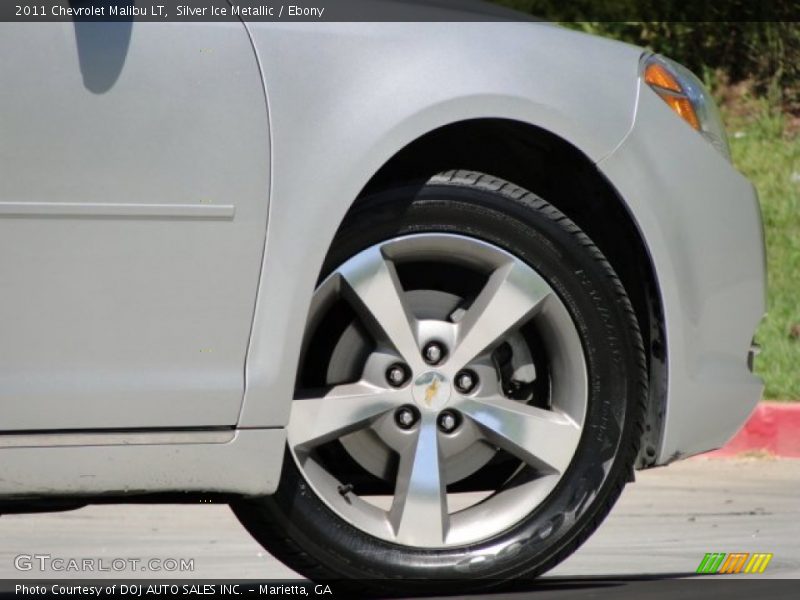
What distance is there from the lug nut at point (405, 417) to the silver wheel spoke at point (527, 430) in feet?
0.33

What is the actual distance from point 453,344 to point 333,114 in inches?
22.4

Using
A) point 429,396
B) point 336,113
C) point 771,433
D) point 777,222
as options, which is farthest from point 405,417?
point 777,222

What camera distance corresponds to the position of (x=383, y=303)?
3.59m

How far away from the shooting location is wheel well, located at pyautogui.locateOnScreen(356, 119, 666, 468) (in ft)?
12.1

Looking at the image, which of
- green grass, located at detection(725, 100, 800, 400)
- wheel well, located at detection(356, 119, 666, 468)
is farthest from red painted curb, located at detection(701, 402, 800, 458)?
wheel well, located at detection(356, 119, 666, 468)

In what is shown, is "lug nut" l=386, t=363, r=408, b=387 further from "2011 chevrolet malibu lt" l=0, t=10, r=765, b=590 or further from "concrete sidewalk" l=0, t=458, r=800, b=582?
"concrete sidewalk" l=0, t=458, r=800, b=582

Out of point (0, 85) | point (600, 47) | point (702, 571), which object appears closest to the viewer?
point (0, 85)

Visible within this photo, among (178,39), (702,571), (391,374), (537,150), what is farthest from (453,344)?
(702,571)

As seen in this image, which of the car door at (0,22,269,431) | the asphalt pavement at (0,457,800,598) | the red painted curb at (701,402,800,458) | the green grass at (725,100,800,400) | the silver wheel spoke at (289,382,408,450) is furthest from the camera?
the green grass at (725,100,800,400)

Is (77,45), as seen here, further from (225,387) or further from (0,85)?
(225,387)

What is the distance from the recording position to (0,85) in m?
3.22

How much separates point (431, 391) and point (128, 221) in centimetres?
75

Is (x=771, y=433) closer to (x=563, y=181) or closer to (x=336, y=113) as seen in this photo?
(x=563, y=181)

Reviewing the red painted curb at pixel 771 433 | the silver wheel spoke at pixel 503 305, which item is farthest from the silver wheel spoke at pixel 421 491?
the red painted curb at pixel 771 433
